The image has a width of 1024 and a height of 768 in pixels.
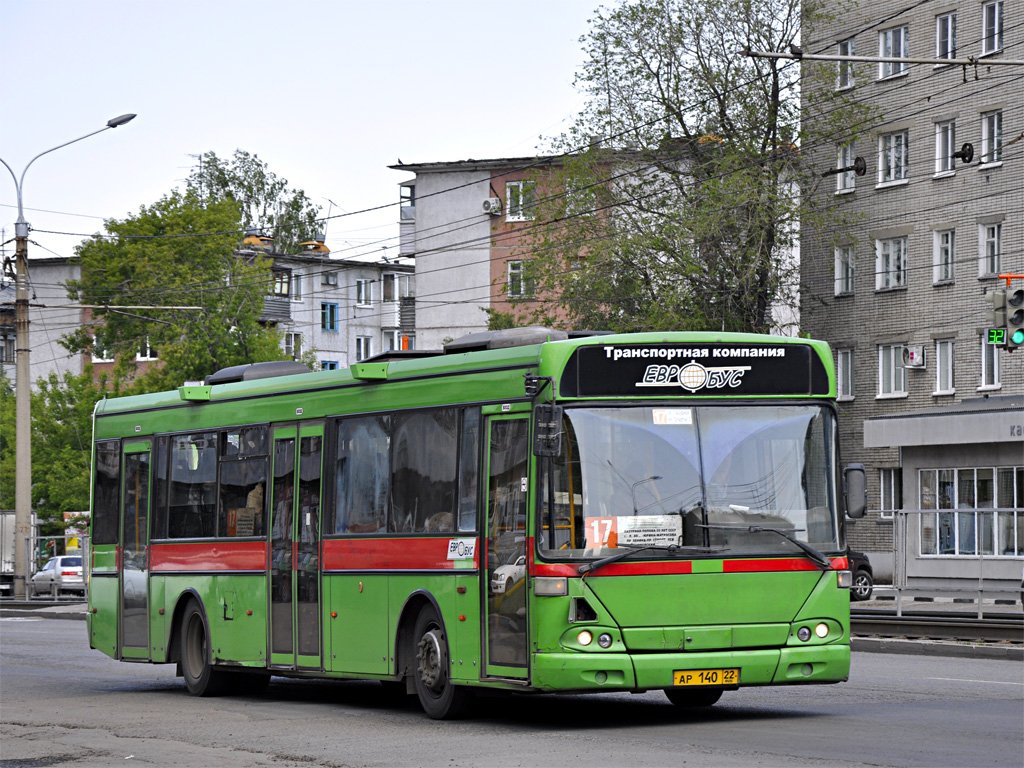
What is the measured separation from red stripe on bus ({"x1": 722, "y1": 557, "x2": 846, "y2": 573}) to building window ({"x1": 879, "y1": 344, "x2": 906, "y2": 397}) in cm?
4188

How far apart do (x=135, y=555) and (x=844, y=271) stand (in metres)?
39.7

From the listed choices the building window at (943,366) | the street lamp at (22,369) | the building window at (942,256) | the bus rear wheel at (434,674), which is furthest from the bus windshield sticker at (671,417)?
the building window at (942,256)

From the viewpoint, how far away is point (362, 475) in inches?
629

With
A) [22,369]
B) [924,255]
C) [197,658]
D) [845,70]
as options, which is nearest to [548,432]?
[197,658]

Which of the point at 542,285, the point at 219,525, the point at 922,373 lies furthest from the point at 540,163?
the point at 219,525

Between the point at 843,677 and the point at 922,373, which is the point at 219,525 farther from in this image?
the point at 922,373

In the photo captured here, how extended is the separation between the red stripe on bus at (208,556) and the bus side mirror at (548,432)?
16.2ft

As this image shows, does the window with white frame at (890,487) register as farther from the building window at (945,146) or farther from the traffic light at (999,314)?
the traffic light at (999,314)

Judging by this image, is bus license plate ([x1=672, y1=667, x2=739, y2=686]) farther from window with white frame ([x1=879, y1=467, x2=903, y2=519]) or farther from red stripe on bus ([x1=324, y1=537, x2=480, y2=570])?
window with white frame ([x1=879, y1=467, x2=903, y2=519])

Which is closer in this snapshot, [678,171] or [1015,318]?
[1015,318]

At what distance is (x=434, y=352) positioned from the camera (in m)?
15.7

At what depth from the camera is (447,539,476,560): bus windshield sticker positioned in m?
14.3

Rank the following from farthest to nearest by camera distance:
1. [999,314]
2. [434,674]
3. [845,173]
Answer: [845,173] → [999,314] → [434,674]

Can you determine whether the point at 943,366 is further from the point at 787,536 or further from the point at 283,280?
the point at 787,536
